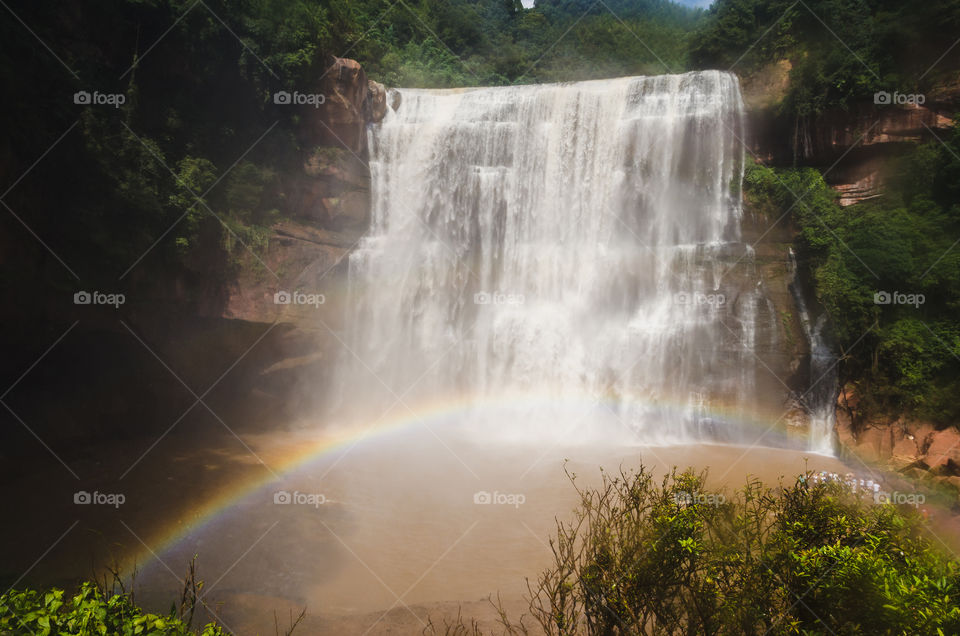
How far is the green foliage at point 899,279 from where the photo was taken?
541 inches

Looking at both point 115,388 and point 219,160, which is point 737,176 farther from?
point 115,388

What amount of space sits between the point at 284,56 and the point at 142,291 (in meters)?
9.37

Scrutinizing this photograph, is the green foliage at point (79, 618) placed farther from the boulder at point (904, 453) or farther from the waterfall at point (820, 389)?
the waterfall at point (820, 389)

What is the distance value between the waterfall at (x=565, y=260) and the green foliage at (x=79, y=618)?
47.9ft

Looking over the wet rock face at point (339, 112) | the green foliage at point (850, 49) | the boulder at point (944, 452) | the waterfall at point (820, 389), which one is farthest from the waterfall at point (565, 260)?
the boulder at point (944, 452)

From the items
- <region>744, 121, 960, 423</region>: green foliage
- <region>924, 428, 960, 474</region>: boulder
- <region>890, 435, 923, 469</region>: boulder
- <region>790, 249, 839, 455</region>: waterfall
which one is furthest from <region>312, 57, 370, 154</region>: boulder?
<region>924, 428, 960, 474</region>: boulder

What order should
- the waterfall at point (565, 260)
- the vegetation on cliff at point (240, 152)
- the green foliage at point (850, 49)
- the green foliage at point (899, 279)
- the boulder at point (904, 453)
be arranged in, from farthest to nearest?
the waterfall at point (565, 260) < the green foliage at point (850, 49) < the green foliage at point (899, 279) < the vegetation on cliff at point (240, 152) < the boulder at point (904, 453)

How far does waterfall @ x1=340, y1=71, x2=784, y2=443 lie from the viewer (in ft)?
56.2

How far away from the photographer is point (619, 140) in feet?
63.7

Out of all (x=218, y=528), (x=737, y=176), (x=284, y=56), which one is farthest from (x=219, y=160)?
(x=737, y=176)

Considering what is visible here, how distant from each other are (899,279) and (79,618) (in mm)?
17643

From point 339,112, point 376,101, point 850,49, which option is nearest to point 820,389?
point 850,49

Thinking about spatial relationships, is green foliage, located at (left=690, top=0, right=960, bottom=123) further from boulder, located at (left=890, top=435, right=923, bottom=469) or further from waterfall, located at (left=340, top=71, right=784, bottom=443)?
boulder, located at (left=890, top=435, right=923, bottom=469)

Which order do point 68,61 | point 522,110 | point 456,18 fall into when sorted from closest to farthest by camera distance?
1. point 68,61
2. point 522,110
3. point 456,18
